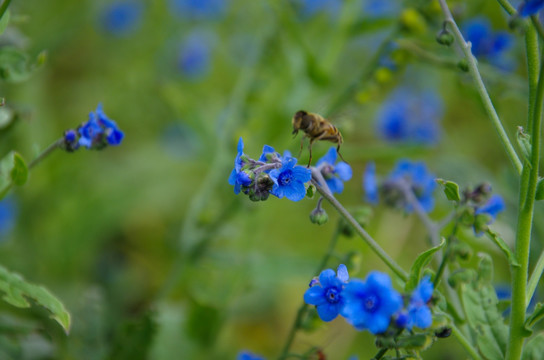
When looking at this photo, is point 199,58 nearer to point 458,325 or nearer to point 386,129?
point 386,129

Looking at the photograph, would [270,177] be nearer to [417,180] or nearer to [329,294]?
[329,294]

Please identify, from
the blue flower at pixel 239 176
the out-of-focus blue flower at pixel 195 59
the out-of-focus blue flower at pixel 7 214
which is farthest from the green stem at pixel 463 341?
the out-of-focus blue flower at pixel 195 59

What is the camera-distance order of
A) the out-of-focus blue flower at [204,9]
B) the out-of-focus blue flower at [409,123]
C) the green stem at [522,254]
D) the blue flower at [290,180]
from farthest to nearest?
1. the out-of-focus blue flower at [204,9]
2. the out-of-focus blue flower at [409,123]
3. the green stem at [522,254]
4. the blue flower at [290,180]

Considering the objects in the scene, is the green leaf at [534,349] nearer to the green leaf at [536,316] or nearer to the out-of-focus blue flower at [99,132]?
the green leaf at [536,316]

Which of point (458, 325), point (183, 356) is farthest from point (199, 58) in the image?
point (458, 325)

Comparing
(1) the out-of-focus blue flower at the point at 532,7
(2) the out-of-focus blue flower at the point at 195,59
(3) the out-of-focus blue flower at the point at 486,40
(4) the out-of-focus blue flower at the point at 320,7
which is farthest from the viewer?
(2) the out-of-focus blue flower at the point at 195,59

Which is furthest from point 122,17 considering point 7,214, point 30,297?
point 30,297
